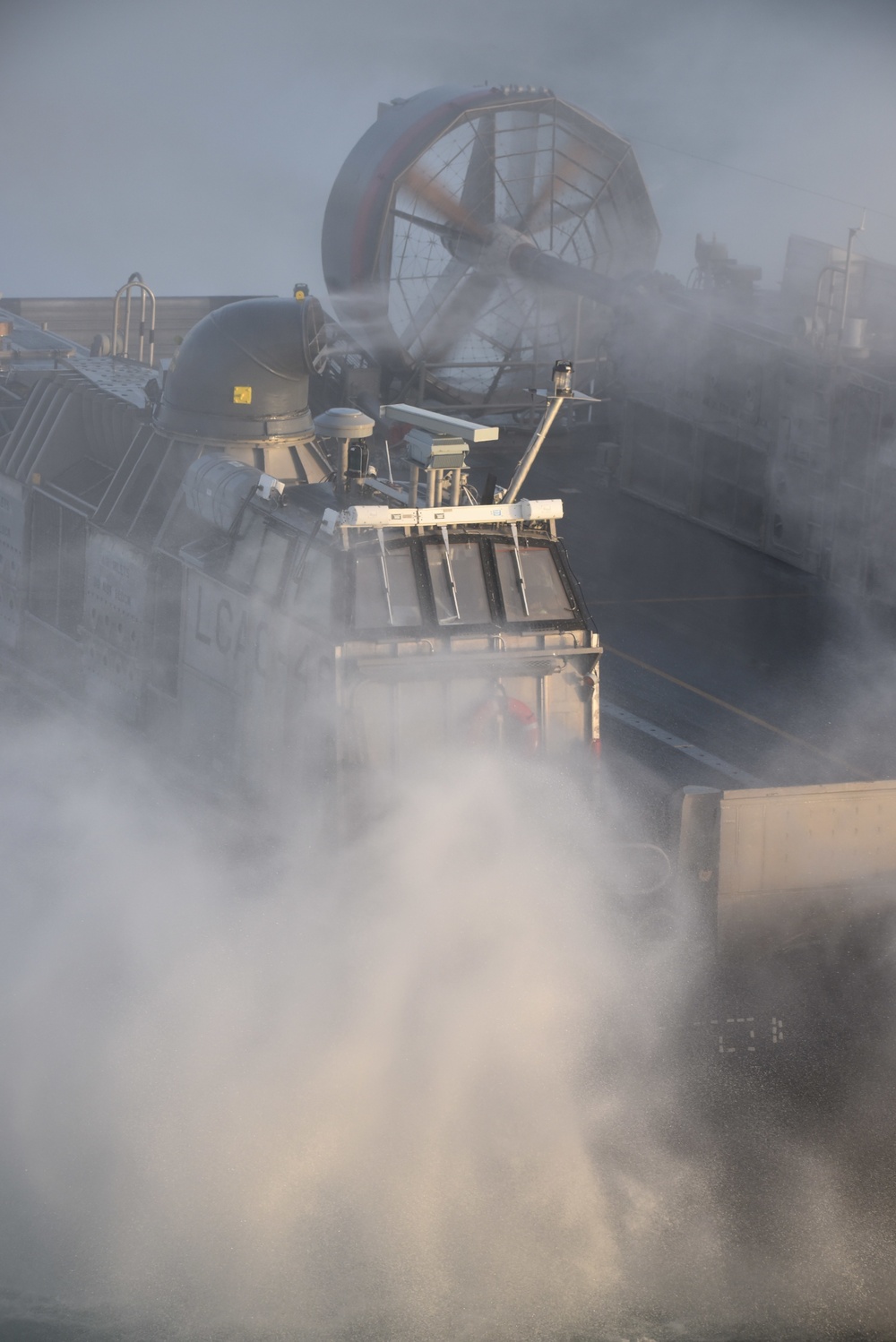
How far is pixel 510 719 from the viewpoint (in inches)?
393

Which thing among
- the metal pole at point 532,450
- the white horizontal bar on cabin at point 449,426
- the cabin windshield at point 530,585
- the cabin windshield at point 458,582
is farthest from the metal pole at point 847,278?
the cabin windshield at point 458,582

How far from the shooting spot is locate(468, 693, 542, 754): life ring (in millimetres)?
9875

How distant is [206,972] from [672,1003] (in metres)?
2.83

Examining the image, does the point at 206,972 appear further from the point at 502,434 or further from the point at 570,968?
the point at 502,434

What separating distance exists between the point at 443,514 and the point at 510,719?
1376mm

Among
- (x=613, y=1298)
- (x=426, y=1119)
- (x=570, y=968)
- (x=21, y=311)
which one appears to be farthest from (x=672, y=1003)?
(x=21, y=311)

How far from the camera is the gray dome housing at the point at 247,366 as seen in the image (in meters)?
12.0

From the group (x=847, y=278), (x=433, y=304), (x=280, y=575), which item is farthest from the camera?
(x=433, y=304)

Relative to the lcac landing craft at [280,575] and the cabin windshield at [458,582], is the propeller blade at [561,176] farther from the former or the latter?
the cabin windshield at [458,582]

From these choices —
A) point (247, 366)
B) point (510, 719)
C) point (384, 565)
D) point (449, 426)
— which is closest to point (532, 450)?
point (449, 426)

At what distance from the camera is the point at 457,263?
2338 centimetres

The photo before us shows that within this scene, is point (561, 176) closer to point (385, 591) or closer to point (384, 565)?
point (384, 565)

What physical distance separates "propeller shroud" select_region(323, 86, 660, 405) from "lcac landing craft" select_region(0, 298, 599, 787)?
32.2 ft

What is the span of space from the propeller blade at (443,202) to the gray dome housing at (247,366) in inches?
437
